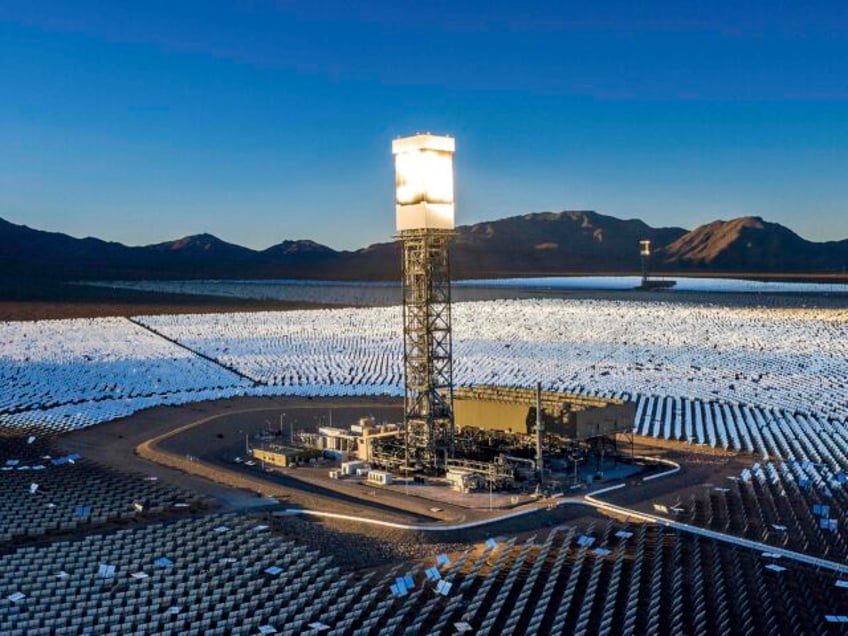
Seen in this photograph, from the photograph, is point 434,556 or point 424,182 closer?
point 434,556

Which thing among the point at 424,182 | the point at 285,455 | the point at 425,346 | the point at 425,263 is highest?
the point at 424,182

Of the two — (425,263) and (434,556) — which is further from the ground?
(425,263)

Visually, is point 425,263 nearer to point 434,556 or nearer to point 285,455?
point 285,455

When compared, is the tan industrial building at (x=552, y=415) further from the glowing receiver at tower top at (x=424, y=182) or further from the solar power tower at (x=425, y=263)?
the glowing receiver at tower top at (x=424, y=182)

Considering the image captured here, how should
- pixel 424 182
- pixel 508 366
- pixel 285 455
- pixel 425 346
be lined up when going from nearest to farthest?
pixel 424 182 < pixel 425 346 < pixel 285 455 < pixel 508 366

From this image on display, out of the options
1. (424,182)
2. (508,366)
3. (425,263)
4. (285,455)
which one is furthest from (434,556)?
(508,366)

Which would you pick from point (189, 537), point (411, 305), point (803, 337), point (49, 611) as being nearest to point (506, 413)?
point (411, 305)

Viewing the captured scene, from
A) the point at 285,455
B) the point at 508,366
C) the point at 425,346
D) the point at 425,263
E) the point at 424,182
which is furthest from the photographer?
the point at 508,366

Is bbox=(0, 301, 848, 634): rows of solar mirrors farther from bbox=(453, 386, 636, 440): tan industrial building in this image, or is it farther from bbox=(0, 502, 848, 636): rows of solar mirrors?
bbox=(453, 386, 636, 440): tan industrial building
